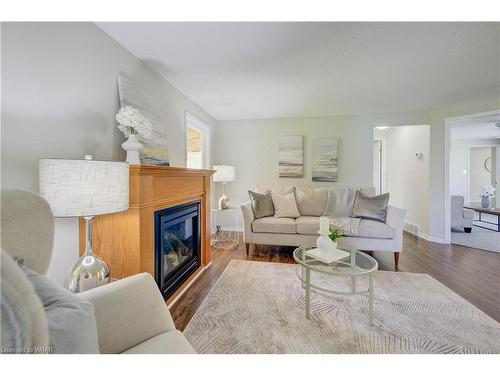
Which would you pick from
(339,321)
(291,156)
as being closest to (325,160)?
(291,156)

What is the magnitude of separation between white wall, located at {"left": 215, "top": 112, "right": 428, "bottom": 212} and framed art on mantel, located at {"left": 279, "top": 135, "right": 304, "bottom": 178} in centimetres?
9

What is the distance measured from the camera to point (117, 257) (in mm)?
1481

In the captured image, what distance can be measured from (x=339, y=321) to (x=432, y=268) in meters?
1.81

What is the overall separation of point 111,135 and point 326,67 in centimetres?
211

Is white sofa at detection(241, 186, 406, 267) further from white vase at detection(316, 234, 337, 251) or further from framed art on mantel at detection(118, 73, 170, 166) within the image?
framed art on mantel at detection(118, 73, 170, 166)

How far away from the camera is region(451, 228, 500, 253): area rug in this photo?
3270 millimetres

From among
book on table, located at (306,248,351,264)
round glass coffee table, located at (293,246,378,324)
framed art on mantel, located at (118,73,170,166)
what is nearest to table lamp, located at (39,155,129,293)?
framed art on mantel, located at (118,73,170,166)

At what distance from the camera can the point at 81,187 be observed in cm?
96

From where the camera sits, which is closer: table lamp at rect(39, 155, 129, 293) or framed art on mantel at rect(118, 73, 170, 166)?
table lamp at rect(39, 155, 129, 293)

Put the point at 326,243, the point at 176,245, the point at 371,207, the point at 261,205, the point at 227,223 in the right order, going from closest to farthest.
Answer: the point at 326,243 → the point at 176,245 → the point at 371,207 → the point at 261,205 → the point at 227,223

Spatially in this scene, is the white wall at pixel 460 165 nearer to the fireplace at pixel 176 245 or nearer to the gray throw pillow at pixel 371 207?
the gray throw pillow at pixel 371 207

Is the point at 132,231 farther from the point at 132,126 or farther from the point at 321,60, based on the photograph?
the point at 321,60
